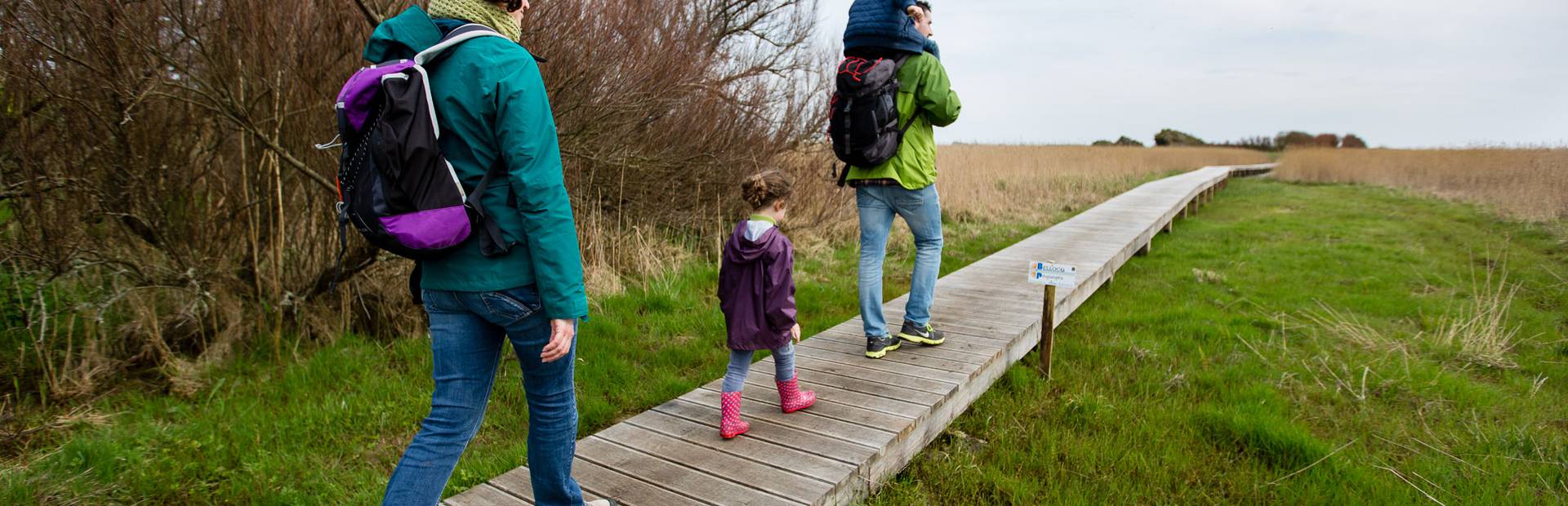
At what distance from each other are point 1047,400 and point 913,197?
1.28 metres

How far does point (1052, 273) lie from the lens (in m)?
4.27

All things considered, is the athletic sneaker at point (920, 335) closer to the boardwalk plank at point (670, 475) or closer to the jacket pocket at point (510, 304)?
the boardwalk plank at point (670, 475)

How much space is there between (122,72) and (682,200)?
4730 millimetres

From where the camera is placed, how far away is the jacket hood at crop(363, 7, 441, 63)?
78.0 inches

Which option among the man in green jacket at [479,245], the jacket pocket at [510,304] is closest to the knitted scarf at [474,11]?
the man in green jacket at [479,245]

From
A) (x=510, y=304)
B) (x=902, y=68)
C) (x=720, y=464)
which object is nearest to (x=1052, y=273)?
(x=902, y=68)

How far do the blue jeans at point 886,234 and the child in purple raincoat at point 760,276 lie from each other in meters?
1.06

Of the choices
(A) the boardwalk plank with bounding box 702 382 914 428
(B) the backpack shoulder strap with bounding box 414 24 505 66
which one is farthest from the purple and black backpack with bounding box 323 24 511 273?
(A) the boardwalk plank with bounding box 702 382 914 428

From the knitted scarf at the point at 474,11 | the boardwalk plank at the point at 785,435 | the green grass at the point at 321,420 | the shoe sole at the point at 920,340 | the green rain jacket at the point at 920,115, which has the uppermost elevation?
the knitted scarf at the point at 474,11

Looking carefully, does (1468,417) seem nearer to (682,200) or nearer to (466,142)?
(466,142)

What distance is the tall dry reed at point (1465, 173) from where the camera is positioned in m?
12.4

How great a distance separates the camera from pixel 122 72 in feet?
12.2

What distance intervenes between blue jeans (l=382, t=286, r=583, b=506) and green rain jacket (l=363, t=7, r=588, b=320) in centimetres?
5

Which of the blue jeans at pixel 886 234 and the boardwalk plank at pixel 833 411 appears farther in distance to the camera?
the blue jeans at pixel 886 234
